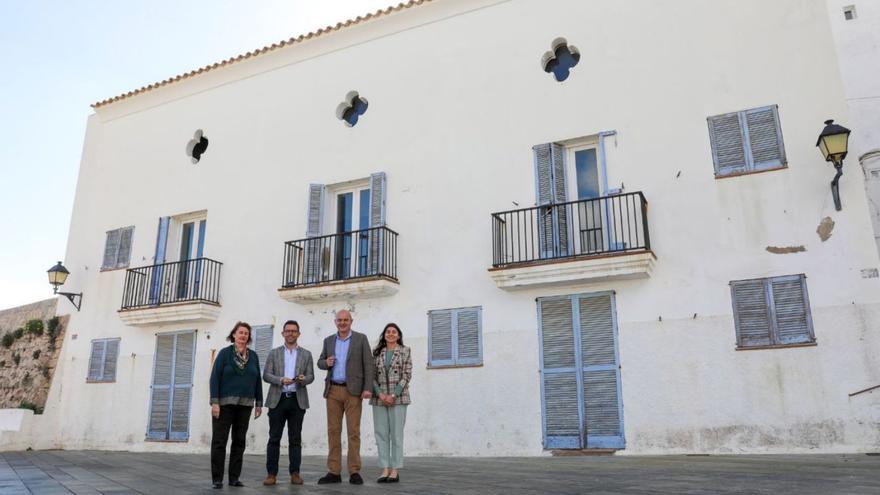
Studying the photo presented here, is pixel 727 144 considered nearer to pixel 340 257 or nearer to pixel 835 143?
pixel 835 143

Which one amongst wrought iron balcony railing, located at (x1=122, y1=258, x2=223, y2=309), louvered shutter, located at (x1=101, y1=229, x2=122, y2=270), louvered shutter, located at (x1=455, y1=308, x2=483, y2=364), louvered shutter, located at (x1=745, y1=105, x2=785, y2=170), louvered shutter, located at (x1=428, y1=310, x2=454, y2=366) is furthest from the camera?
louvered shutter, located at (x1=101, y1=229, x2=122, y2=270)

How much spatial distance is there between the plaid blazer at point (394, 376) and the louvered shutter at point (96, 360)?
10047mm

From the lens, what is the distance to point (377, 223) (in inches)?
484

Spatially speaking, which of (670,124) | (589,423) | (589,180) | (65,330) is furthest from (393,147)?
(65,330)

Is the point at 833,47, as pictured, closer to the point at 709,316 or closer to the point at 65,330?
the point at 709,316

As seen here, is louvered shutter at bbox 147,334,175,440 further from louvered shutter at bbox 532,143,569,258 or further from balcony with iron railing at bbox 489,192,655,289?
louvered shutter at bbox 532,143,569,258

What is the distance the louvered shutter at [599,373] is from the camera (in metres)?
9.77

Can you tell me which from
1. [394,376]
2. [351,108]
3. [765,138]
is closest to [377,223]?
[351,108]

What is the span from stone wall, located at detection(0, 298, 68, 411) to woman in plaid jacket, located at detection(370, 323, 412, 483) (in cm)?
1132

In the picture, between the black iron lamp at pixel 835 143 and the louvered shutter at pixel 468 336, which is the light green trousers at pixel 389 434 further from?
the black iron lamp at pixel 835 143

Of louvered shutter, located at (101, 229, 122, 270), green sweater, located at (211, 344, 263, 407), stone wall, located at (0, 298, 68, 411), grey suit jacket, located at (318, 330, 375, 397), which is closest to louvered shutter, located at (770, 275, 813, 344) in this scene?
grey suit jacket, located at (318, 330, 375, 397)

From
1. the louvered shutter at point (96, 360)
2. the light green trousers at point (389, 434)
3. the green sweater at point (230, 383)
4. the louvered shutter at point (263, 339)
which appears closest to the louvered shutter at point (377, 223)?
the louvered shutter at point (263, 339)

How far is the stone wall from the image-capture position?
1501cm

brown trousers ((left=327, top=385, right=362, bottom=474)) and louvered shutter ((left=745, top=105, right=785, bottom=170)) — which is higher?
louvered shutter ((left=745, top=105, right=785, bottom=170))
